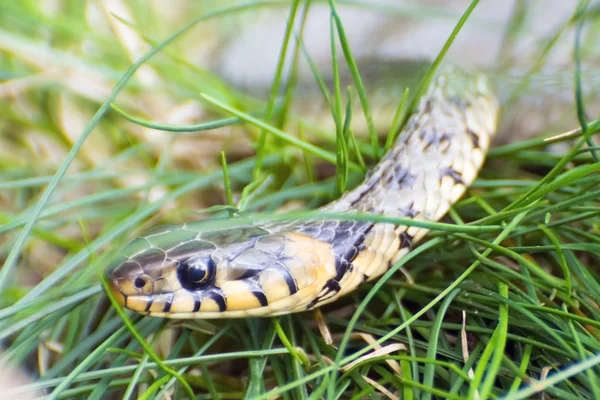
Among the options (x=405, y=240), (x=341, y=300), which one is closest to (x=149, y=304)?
(x=341, y=300)

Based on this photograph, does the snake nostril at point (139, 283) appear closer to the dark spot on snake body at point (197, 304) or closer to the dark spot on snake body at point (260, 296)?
the dark spot on snake body at point (197, 304)

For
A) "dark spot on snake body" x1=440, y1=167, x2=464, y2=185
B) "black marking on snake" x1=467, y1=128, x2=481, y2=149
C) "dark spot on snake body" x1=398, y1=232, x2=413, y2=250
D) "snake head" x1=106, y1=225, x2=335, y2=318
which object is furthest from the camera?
"black marking on snake" x1=467, y1=128, x2=481, y2=149

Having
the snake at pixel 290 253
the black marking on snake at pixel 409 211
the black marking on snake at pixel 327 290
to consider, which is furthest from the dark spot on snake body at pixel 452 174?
the black marking on snake at pixel 327 290

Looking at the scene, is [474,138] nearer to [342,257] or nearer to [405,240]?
[405,240]

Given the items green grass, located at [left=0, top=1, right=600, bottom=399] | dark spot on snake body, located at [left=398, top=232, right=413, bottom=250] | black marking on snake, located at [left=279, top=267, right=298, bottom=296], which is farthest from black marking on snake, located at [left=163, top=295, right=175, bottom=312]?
dark spot on snake body, located at [left=398, top=232, right=413, bottom=250]

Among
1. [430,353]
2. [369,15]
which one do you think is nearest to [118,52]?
[369,15]

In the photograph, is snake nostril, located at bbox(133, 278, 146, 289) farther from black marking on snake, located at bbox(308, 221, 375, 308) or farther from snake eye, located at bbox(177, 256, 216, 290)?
black marking on snake, located at bbox(308, 221, 375, 308)

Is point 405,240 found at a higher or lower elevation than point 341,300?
higher

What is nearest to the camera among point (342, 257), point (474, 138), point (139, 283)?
point (139, 283)

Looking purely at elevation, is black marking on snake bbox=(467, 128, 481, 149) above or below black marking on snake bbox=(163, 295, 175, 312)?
above
